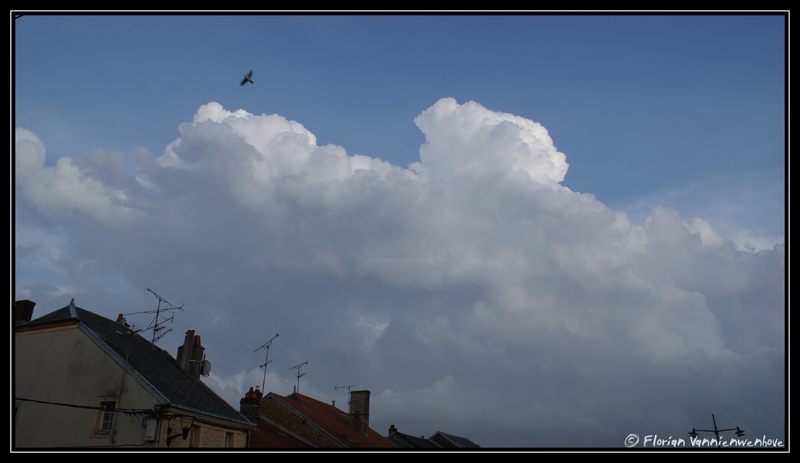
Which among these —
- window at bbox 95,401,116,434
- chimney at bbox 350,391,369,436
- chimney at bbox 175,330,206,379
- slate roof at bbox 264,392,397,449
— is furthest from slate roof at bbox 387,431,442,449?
window at bbox 95,401,116,434

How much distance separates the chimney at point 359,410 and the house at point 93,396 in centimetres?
2026

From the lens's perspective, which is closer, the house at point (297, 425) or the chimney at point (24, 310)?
the chimney at point (24, 310)

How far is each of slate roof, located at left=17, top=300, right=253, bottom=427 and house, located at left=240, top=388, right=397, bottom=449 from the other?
361 cm

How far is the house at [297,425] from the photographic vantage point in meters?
30.1

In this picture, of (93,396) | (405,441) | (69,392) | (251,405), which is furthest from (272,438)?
(405,441)

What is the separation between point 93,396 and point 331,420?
21.5 metres

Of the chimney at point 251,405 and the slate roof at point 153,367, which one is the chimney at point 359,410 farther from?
the slate roof at point 153,367

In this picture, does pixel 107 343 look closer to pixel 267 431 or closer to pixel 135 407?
pixel 135 407

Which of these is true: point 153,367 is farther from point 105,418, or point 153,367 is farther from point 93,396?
point 105,418

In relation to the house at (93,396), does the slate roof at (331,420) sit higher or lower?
lower

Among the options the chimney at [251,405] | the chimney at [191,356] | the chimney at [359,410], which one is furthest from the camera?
the chimney at [359,410]

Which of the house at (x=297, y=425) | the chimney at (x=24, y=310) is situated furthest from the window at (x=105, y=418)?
the house at (x=297, y=425)
